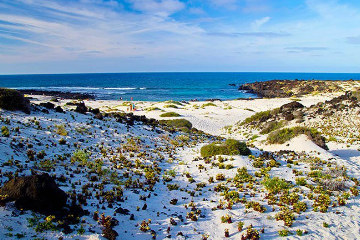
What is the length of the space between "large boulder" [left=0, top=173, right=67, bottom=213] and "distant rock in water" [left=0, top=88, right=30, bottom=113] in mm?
11676

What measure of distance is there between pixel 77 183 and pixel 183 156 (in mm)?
7835

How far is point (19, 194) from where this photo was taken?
638 cm

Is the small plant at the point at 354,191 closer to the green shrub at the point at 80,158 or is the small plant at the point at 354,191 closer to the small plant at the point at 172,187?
the small plant at the point at 172,187

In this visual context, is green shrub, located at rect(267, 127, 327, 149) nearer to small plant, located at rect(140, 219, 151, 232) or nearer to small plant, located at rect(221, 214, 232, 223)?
small plant, located at rect(221, 214, 232, 223)

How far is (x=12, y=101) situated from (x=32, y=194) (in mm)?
12740

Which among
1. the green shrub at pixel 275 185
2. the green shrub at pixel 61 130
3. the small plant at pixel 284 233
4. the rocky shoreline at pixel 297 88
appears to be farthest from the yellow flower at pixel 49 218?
the rocky shoreline at pixel 297 88

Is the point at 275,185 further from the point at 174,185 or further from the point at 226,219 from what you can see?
the point at 174,185

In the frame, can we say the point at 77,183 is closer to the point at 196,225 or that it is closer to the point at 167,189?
the point at 167,189

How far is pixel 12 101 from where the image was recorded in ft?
52.6

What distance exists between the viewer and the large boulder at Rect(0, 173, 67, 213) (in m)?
6.36

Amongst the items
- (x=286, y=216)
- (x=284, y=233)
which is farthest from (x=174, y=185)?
(x=284, y=233)

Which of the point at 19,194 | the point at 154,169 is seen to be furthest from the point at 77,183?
the point at 154,169

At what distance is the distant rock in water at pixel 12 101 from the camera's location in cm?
1559

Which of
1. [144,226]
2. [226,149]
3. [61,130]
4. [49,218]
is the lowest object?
[144,226]
